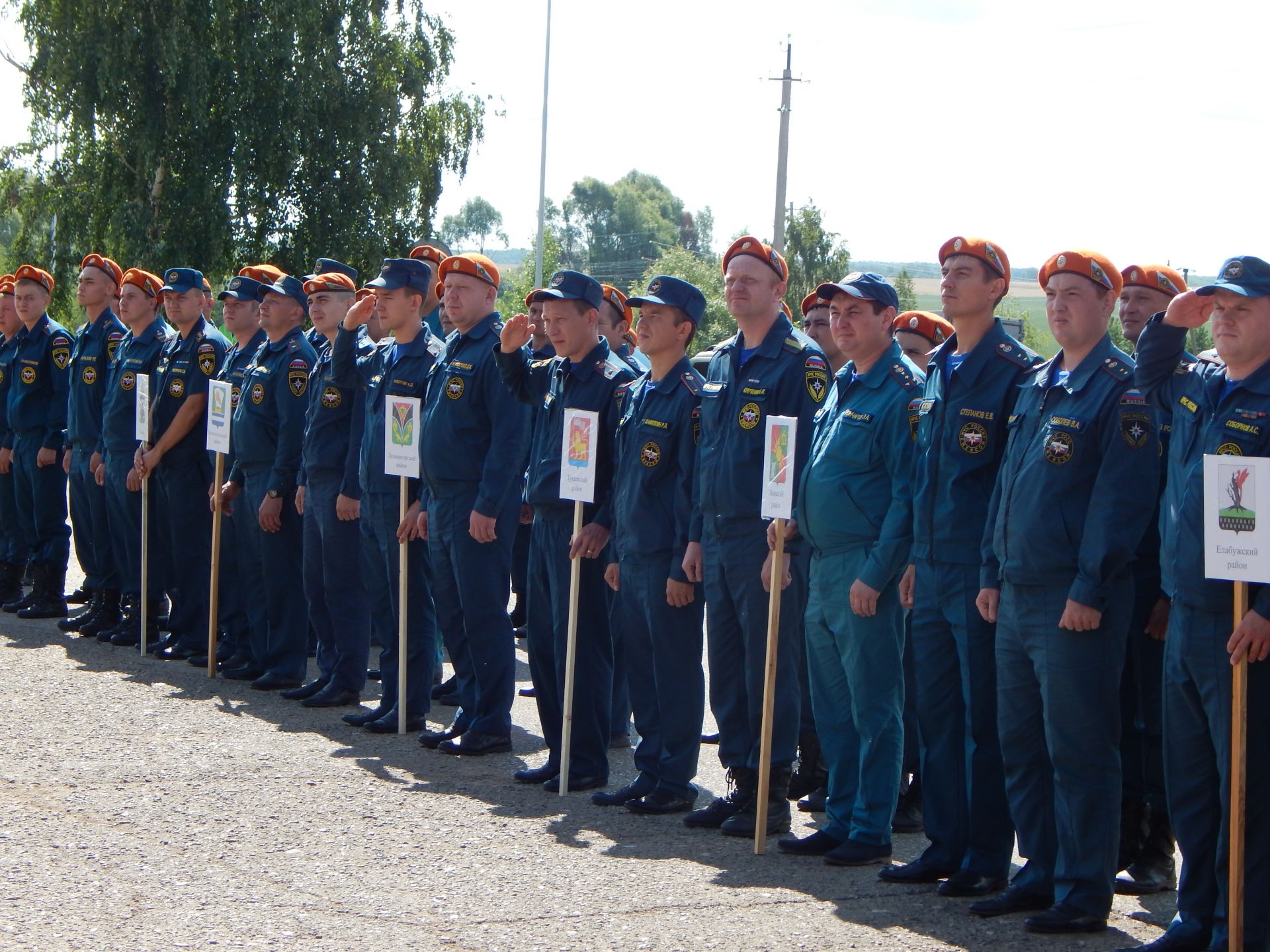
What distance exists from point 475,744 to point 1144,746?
333cm

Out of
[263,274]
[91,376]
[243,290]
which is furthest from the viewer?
[91,376]

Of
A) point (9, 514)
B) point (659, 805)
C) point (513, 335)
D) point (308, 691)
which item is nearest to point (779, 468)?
point (659, 805)

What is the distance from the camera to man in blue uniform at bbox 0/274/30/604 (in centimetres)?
1161

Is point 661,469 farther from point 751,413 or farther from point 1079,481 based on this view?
point 1079,481

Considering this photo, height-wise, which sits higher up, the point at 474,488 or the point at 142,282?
the point at 142,282

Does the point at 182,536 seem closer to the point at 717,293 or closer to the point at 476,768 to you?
the point at 476,768

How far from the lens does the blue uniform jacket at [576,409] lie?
7.04 m

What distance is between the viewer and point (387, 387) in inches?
317

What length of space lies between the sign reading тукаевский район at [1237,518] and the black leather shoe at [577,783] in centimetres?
335

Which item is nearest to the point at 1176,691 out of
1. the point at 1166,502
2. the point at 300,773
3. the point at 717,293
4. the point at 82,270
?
the point at 1166,502

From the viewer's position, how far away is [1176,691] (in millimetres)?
4711

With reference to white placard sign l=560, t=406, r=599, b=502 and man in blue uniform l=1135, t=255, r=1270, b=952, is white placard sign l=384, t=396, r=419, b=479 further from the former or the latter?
man in blue uniform l=1135, t=255, r=1270, b=952

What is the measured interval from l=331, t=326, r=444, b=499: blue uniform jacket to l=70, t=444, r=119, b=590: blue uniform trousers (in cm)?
332

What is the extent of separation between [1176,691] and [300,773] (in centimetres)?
406
